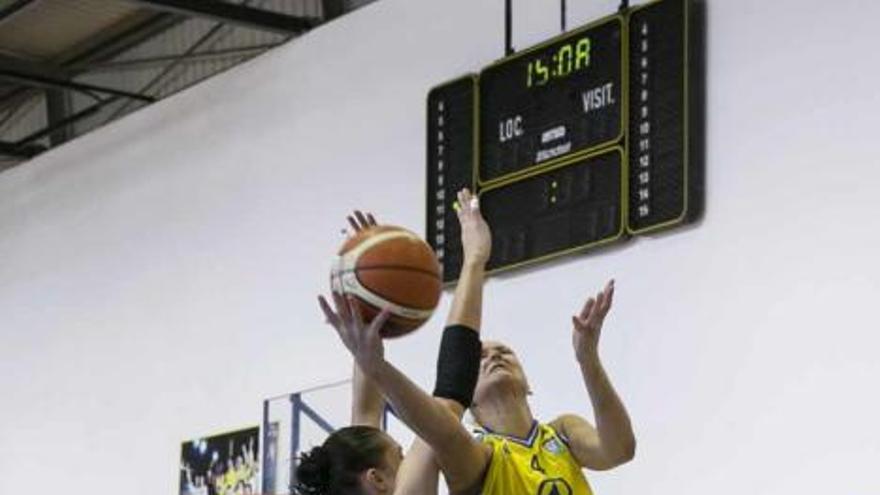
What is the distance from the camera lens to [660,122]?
6605 mm

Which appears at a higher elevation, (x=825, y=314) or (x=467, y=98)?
(x=467, y=98)

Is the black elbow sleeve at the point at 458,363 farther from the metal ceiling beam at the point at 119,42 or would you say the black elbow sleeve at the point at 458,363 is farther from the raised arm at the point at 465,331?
the metal ceiling beam at the point at 119,42

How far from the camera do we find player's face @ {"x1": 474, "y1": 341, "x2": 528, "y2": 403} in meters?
4.20

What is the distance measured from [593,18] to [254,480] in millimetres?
2854

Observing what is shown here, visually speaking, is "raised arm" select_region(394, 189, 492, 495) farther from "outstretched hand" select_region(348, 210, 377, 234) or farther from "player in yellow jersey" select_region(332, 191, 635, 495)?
"outstretched hand" select_region(348, 210, 377, 234)

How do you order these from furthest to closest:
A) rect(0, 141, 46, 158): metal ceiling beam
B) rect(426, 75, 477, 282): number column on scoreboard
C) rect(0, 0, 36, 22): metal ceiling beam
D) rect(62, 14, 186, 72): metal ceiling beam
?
rect(0, 141, 46, 158): metal ceiling beam → rect(62, 14, 186, 72): metal ceiling beam → rect(0, 0, 36, 22): metal ceiling beam → rect(426, 75, 477, 282): number column on scoreboard

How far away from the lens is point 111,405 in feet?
32.4

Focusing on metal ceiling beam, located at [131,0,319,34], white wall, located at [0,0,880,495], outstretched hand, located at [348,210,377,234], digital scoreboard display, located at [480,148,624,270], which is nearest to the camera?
outstretched hand, located at [348,210,377,234]

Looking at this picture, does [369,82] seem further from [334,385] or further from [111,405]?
[111,405]

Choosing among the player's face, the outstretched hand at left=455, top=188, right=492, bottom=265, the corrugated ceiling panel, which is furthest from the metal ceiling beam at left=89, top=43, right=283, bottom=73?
the outstretched hand at left=455, top=188, right=492, bottom=265

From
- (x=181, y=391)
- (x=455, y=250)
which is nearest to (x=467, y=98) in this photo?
(x=455, y=250)

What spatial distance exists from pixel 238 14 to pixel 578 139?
2681 mm

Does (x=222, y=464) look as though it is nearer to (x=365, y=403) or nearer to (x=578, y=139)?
(x=578, y=139)

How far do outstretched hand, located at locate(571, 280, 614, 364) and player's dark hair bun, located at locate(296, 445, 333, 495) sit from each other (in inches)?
25.4
